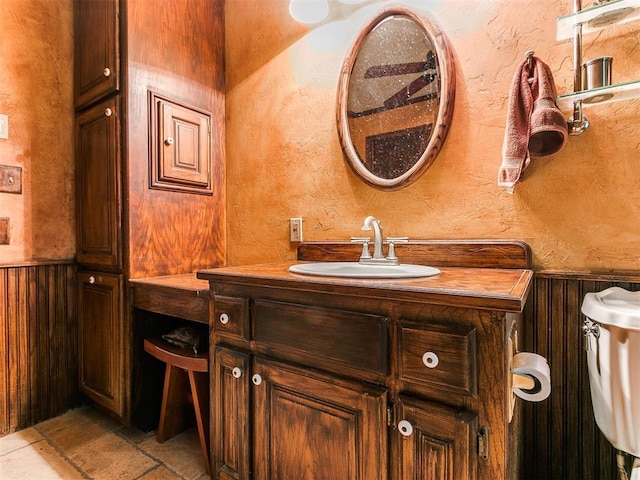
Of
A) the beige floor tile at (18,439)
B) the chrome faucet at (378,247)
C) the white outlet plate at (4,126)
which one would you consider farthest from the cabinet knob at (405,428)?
the white outlet plate at (4,126)

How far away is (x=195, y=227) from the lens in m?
1.77

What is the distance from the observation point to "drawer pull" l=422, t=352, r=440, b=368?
717 mm

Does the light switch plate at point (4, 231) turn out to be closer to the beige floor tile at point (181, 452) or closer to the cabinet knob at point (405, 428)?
the beige floor tile at point (181, 452)

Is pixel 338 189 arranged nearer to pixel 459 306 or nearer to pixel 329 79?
pixel 329 79

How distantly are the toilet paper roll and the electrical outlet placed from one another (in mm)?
1037

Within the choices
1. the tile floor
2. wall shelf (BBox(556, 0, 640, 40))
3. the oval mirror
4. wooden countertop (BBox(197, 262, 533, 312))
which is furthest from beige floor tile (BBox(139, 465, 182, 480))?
wall shelf (BBox(556, 0, 640, 40))

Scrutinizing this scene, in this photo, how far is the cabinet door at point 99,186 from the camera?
1504 mm

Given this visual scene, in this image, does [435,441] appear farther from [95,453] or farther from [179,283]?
[95,453]

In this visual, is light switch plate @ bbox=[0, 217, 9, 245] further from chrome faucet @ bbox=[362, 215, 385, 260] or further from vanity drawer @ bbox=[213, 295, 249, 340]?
chrome faucet @ bbox=[362, 215, 385, 260]

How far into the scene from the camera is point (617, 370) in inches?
30.6

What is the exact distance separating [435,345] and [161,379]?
142cm

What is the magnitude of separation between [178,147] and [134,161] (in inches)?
9.3

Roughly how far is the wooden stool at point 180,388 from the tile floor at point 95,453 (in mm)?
71

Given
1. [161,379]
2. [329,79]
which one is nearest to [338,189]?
[329,79]
